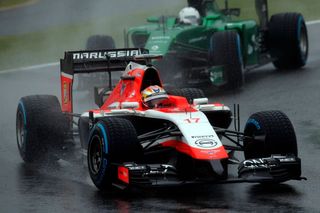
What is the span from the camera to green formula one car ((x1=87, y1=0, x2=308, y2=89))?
19406 mm

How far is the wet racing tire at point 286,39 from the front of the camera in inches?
848

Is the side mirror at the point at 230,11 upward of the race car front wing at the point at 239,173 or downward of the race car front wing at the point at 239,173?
upward

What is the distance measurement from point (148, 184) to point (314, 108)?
6850 mm

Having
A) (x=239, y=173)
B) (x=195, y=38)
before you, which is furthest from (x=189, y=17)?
(x=239, y=173)

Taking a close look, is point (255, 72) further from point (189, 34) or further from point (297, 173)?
point (297, 173)

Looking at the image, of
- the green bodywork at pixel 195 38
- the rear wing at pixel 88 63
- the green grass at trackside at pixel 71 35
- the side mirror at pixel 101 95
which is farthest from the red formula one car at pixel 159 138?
the green grass at trackside at pixel 71 35

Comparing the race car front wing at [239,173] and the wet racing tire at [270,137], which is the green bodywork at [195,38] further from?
the race car front wing at [239,173]

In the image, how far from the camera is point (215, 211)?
10672 mm

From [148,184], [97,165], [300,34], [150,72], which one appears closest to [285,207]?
[148,184]

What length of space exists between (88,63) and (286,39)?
803 cm

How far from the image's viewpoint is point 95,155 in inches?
480

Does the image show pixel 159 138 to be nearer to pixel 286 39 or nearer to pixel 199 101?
pixel 199 101

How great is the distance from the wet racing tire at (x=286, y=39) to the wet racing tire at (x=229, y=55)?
2323 mm

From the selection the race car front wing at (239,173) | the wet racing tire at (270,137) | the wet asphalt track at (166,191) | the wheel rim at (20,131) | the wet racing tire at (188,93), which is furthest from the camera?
the wheel rim at (20,131)
